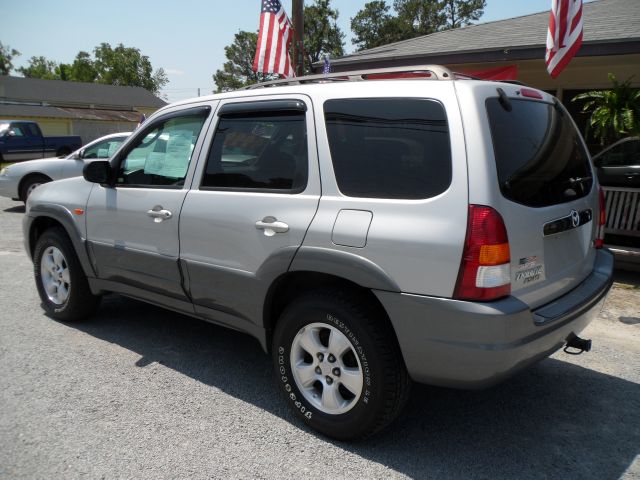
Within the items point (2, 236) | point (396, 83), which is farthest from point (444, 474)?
point (2, 236)

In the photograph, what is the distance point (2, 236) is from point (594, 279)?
883cm

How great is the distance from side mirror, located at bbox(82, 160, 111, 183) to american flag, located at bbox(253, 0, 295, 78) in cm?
661

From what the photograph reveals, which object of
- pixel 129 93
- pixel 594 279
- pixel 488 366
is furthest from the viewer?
pixel 129 93

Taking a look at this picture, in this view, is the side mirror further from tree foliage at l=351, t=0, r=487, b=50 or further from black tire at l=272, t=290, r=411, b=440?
tree foliage at l=351, t=0, r=487, b=50

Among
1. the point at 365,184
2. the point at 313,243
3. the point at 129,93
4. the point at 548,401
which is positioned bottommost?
the point at 548,401

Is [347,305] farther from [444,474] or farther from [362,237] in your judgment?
[444,474]

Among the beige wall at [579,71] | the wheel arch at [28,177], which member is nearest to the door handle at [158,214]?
the beige wall at [579,71]

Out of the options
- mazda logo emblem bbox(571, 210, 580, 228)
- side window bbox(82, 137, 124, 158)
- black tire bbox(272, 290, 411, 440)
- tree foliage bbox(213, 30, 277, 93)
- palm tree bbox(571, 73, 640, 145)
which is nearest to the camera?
black tire bbox(272, 290, 411, 440)

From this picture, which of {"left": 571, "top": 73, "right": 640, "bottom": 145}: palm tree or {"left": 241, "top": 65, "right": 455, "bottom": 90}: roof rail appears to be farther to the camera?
{"left": 571, "top": 73, "right": 640, "bottom": 145}: palm tree

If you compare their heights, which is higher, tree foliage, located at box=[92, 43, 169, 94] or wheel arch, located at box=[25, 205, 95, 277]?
tree foliage, located at box=[92, 43, 169, 94]

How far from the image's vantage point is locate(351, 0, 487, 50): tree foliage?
178ft

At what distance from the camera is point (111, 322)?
4.80 m

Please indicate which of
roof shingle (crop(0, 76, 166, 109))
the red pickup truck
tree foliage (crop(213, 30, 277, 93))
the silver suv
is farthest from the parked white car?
tree foliage (crop(213, 30, 277, 93))

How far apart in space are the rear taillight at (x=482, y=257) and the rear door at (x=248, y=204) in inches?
34.1
